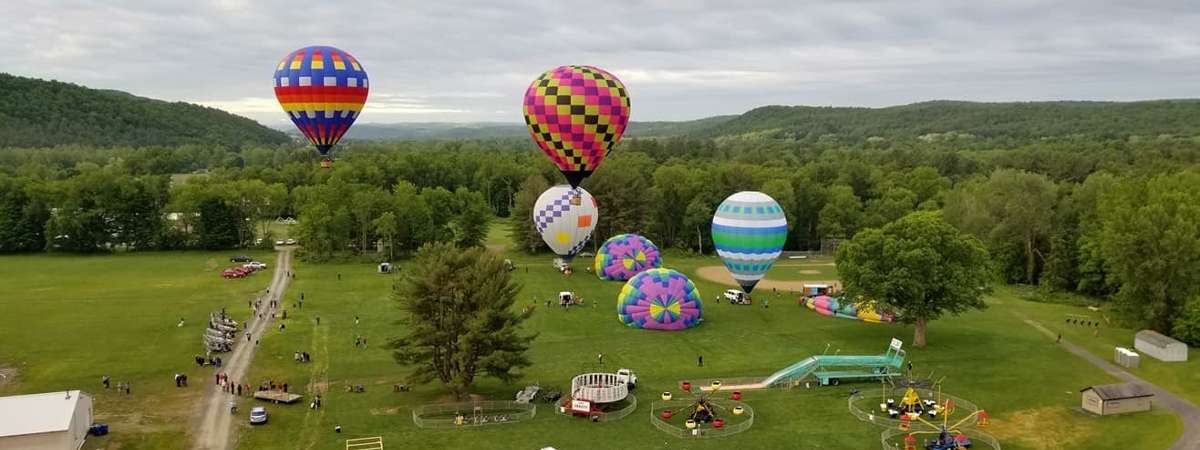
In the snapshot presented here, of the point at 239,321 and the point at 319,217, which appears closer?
the point at 239,321

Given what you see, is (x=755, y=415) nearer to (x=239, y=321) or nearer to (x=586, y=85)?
(x=586, y=85)

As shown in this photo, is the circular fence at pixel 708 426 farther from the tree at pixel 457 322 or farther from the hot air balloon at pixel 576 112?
the hot air balloon at pixel 576 112

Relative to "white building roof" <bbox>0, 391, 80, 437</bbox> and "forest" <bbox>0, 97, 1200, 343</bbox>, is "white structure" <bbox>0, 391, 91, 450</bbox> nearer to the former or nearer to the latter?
"white building roof" <bbox>0, 391, 80, 437</bbox>

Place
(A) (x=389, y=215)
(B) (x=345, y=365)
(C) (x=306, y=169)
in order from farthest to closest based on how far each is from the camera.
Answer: (C) (x=306, y=169), (A) (x=389, y=215), (B) (x=345, y=365)

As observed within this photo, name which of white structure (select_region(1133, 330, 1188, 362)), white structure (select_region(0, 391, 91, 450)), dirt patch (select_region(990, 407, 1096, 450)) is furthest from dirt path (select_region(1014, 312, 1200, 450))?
white structure (select_region(0, 391, 91, 450))

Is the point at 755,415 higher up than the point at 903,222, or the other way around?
the point at 903,222

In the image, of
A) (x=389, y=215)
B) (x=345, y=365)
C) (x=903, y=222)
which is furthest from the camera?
(x=389, y=215)

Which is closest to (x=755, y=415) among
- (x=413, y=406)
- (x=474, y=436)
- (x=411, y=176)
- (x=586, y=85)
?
(x=474, y=436)

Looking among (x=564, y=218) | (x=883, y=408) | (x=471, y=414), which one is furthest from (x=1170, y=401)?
(x=564, y=218)
